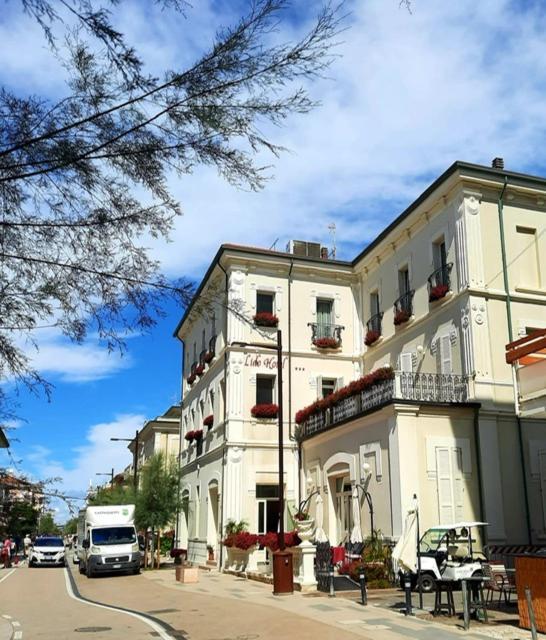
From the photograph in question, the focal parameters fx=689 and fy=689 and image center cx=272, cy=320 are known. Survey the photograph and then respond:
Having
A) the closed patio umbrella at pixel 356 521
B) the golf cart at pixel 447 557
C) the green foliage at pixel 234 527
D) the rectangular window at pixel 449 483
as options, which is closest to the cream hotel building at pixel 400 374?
the rectangular window at pixel 449 483

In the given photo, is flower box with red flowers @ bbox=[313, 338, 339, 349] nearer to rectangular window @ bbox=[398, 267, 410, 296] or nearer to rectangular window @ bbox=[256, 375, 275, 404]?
rectangular window @ bbox=[256, 375, 275, 404]

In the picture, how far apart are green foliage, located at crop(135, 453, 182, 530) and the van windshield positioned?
1.12 m

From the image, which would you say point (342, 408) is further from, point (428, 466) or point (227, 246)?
point (227, 246)

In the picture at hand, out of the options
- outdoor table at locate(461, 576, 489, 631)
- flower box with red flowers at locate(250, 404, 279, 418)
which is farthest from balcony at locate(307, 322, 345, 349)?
outdoor table at locate(461, 576, 489, 631)

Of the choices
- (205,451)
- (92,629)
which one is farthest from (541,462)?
(205,451)

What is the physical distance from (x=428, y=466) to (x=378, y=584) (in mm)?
3410

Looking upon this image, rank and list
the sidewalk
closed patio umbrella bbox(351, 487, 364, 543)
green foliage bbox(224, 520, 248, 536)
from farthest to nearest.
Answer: green foliage bbox(224, 520, 248, 536), closed patio umbrella bbox(351, 487, 364, 543), the sidewalk

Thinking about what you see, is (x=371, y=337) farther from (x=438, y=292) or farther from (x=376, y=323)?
(x=438, y=292)

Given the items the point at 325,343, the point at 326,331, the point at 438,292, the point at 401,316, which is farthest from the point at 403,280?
the point at 326,331

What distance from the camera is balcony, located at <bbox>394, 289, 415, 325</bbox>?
2345 cm

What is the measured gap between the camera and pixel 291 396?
2712cm

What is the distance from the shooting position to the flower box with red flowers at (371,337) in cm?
2609

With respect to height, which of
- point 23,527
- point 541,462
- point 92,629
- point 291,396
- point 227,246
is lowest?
point 92,629

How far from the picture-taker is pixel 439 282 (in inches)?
859
